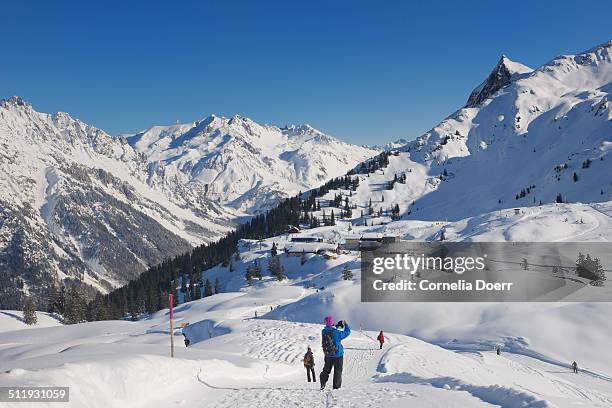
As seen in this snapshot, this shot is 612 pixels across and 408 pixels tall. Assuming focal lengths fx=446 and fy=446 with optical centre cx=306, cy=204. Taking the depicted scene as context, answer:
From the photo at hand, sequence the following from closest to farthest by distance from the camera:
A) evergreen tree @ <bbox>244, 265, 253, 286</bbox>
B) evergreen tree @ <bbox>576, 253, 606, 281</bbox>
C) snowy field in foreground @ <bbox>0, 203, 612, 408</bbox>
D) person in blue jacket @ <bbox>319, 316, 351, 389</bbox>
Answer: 1. snowy field in foreground @ <bbox>0, 203, 612, 408</bbox>
2. person in blue jacket @ <bbox>319, 316, 351, 389</bbox>
3. evergreen tree @ <bbox>576, 253, 606, 281</bbox>
4. evergreen tree @ <bbox>244, 265, 253, 286</bbox>

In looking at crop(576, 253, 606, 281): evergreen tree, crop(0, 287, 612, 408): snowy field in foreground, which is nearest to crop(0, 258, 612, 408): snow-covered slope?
crop(0, 287, 612, 408): snowy field in foreground

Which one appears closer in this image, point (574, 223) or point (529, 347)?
point (529, 347)

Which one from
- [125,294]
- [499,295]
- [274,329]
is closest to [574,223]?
[499,295]

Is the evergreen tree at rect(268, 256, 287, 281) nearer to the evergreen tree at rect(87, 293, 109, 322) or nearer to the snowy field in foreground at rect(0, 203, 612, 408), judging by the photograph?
the snowy field in foreground at rect(0, 203, 612, 408)

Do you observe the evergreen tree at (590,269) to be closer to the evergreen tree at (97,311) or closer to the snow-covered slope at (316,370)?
the snow-covered slope at (316,370)

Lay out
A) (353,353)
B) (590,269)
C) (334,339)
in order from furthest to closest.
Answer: (590,269) → (353,353) → (334,339)

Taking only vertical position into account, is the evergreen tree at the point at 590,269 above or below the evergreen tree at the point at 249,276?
above

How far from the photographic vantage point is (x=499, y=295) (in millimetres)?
66062

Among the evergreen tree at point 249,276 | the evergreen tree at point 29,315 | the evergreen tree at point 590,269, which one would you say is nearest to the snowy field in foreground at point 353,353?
the evergreen tree at point 29,315

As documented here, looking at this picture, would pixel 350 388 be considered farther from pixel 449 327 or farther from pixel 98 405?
pixel 449 327

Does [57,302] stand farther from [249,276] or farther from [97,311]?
[249,276]

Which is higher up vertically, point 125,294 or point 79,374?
point 79,374

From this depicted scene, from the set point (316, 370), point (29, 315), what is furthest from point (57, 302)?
point (316, 370)

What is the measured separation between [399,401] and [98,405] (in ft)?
27.9
